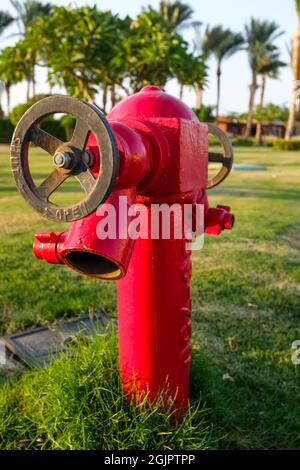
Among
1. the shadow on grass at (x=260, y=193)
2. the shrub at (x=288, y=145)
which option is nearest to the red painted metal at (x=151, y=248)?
the shadow on grass at (x=260, y=193)

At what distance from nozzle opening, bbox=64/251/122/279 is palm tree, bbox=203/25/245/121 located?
44.1 m

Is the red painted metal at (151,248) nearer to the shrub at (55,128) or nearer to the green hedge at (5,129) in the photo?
the shrub at (55,128)

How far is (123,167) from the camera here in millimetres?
1174

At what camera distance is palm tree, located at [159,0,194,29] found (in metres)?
43.8

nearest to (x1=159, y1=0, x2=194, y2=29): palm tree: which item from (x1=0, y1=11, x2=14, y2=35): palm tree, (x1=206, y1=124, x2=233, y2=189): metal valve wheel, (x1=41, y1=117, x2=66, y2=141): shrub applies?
(x1=0, y1=11, x2=14, y2=35): palm tree

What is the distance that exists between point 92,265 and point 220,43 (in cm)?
4634

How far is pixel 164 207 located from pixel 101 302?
5.40 feet

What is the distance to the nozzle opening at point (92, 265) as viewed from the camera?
130cm

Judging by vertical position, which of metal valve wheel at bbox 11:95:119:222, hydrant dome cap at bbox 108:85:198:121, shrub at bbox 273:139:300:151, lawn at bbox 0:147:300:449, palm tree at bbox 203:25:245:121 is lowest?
lawn at bbox 0:147:300:449

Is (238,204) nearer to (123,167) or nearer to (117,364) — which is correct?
(117,364)

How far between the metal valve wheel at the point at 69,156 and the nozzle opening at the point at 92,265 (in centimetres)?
26

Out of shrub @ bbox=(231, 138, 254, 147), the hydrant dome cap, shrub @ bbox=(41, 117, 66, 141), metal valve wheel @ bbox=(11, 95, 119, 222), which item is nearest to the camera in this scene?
metal valve wheel @ bbox=(11, 95, 119, 222)

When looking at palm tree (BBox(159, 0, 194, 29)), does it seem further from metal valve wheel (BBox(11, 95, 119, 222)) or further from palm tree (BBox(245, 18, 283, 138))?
metal valve wheel (BBox(11, 95, 119, 222))
